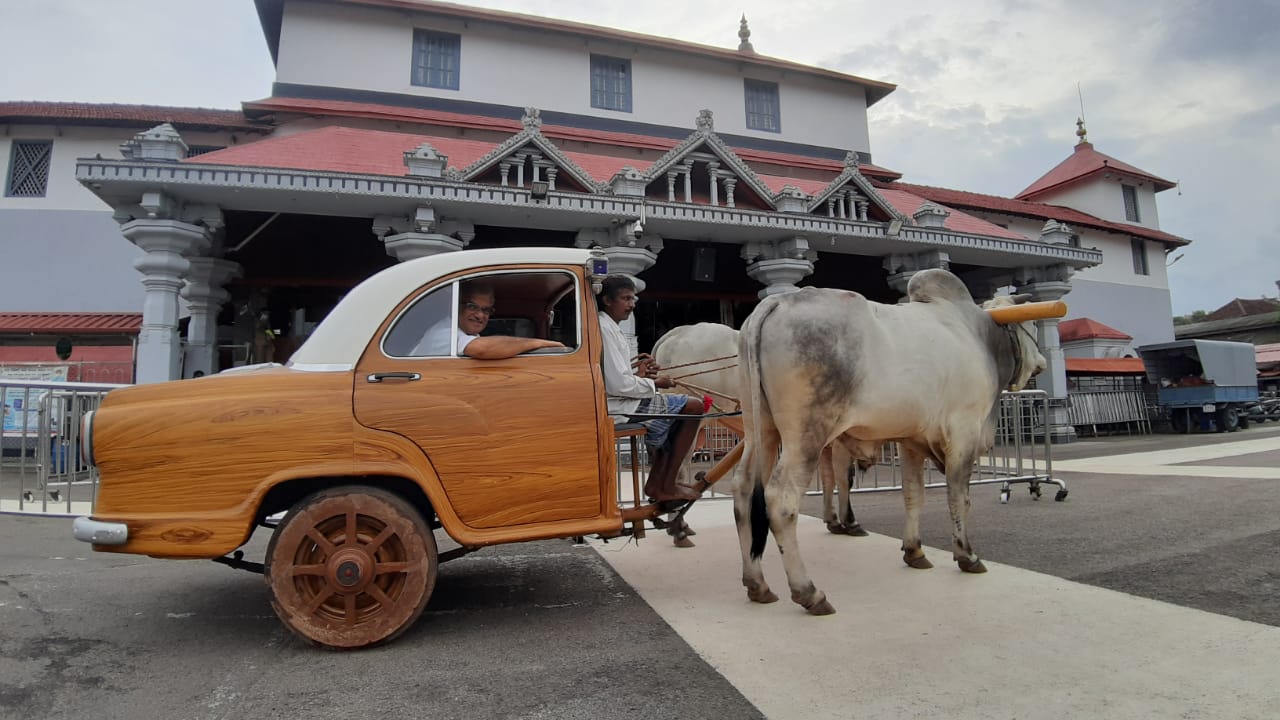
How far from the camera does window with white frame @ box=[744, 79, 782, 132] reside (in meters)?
21.2

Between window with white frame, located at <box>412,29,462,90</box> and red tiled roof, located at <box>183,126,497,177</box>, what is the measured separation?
4.55 metres

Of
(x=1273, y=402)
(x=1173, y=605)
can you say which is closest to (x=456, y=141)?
(x=1173, y=605)

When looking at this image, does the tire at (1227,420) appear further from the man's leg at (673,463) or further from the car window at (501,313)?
the car window at (501,313)

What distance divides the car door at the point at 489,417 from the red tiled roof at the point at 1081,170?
99.7 ft

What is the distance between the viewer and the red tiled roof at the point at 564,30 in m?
17.9

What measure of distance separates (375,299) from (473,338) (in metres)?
0.54

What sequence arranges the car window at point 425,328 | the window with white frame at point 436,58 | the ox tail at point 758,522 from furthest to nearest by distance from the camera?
1. the window with white frame at point 436,58
2. the ox tail at point 758,522
3. the car window at point 425,328

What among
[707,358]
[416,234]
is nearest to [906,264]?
[707,358]

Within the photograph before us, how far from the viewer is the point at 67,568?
452 centimetres

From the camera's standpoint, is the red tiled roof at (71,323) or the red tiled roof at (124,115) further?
the red tiled roof at (124,115)

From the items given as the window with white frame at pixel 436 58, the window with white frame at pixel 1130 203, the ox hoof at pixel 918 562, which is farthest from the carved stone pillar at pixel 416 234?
the window with white frame at pixel 1130 203

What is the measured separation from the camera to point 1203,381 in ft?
58.7

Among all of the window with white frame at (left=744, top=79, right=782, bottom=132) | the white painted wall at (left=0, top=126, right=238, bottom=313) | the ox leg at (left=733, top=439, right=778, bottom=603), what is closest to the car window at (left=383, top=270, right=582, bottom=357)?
the ox leg at (left=733, top=439, right=778, bottom=603)

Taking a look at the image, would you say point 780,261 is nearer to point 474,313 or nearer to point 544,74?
point 474,313
